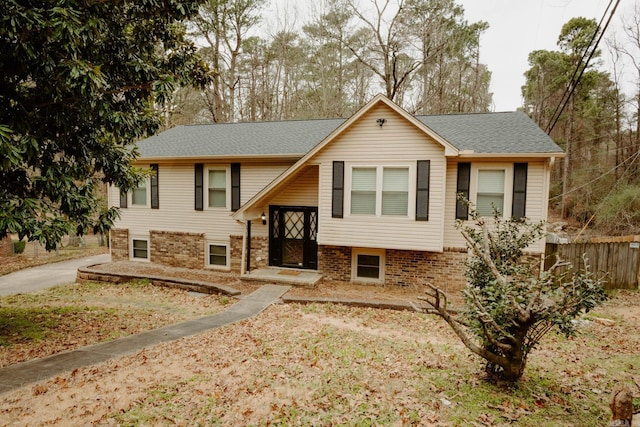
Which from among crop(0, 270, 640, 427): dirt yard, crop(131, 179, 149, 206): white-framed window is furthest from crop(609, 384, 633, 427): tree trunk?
crop(131, 179, 149, 206): white-framed window

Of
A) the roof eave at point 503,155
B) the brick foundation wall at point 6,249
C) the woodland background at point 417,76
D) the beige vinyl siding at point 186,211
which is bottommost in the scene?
the brick foundation wall at point 6,249

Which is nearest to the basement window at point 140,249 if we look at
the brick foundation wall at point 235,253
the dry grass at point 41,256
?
the brick foundation wall at point 235,253

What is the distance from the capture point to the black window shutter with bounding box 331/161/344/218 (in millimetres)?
10492

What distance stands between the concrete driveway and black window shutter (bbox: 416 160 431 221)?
12931mm

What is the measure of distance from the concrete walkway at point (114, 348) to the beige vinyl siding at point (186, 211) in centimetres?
426

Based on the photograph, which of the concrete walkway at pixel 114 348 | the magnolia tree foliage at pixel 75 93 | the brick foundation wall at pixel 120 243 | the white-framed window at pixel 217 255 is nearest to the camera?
the magnolia tree foliage at pixel 75 93

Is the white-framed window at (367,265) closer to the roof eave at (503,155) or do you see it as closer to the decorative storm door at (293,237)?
the decorative storm door at (293,237)

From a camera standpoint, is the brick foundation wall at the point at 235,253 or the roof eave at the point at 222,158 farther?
the brick foundation wall at the point at 235,253

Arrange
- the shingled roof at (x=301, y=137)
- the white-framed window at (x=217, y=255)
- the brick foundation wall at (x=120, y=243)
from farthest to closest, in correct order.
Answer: the brick foundation wall at (x=120, y=243) → the white-framed window at (x=217, y=255) → the shingled roof at (x=301, y=137)

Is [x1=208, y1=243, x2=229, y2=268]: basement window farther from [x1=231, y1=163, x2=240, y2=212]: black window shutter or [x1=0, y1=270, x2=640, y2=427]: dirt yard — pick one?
[x1=0, y1=270, x2=640, y2=427]: dirt yard

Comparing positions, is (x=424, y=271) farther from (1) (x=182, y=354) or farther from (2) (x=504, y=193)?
(1) (x=182, y=354)

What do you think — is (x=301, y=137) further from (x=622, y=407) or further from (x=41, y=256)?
(x=41, y=256)

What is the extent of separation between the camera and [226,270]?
13.1 m

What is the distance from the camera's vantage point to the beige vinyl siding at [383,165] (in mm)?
9836
